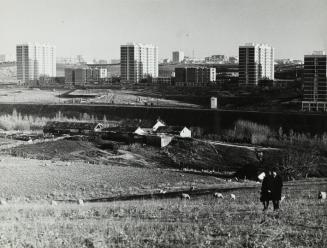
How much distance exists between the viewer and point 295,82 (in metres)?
106

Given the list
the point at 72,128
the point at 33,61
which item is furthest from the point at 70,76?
the point at 72,128

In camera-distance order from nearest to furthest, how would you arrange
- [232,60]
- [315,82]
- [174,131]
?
[174,131]
[315,82]
[232,60]

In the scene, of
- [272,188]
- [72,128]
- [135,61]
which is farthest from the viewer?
[135,61]

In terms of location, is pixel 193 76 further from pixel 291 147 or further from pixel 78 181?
pixel 78 181

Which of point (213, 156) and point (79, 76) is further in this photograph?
point (79, 76)

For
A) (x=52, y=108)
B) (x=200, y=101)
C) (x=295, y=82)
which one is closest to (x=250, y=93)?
(x=200, y=101)

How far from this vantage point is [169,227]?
888cm

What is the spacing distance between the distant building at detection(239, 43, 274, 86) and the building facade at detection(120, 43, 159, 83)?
26.9 metres

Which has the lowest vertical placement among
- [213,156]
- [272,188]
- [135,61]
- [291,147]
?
[213,156]

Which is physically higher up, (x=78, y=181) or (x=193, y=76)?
(x=193, y=76)

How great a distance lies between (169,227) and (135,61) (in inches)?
4444

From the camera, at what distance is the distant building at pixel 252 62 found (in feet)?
340

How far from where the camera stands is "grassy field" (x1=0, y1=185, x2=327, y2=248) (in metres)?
7.55

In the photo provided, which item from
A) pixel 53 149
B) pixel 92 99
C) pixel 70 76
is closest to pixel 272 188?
pixel 53 149
